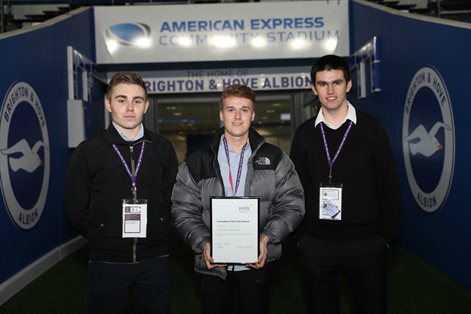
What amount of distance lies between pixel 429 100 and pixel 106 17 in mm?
4552

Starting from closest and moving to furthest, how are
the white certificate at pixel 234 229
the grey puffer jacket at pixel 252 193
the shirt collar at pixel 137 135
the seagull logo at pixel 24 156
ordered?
1. the white certificate at pixel 234 229
2. the grey puffer jacket at pixel 252 193
3. the shirt collar at pixel 137 135
4. the seagull logo at pixel 24 156

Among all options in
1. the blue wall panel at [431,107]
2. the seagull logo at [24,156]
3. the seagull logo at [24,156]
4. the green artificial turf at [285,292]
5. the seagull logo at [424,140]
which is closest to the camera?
the green artificial turf at [285,292]

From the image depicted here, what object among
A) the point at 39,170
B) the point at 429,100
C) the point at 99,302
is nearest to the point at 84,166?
the point at 99,302

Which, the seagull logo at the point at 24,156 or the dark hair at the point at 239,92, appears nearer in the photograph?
the dark hair at the point at 239,92

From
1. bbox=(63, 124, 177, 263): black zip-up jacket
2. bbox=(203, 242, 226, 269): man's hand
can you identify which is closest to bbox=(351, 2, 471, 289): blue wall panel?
bbox=(203, 242, 226, 269): man's hand

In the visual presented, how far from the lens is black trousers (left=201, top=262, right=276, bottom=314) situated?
6.75 feet

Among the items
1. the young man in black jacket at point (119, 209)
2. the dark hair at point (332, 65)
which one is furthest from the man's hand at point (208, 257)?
the dark hair at point (332, 65)

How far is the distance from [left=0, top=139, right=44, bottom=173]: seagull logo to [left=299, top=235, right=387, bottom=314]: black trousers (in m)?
2.86

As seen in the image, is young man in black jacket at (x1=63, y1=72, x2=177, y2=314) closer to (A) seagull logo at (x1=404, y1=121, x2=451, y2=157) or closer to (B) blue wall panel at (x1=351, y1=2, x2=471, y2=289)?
(B) blue wall panel at (x1=351, y1=2, x2=471, y2=289)

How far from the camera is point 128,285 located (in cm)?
211

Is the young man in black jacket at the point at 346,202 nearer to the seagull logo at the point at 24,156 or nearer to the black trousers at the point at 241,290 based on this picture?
the black trousers at the point at 241,290

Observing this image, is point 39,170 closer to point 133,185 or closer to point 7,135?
point 7,135

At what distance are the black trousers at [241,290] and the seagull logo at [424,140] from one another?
270cm

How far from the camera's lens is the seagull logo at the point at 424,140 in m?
4.21
